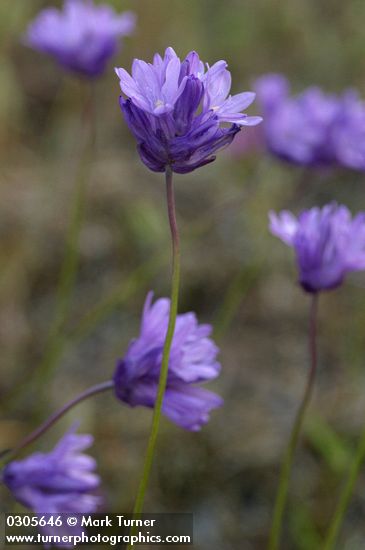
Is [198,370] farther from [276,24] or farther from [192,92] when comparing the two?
[276,24]

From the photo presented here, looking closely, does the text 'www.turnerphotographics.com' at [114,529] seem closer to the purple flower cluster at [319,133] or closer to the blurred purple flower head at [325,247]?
the blurred purple flower head at [325,247]

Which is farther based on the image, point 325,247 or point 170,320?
point 325,247

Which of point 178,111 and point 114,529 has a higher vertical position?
point 178,111

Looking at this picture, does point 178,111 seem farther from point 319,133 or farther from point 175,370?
point 319,133

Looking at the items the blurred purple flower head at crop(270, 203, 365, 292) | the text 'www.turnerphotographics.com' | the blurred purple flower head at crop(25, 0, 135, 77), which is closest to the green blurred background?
the text 'www.turnerphotographics.com'

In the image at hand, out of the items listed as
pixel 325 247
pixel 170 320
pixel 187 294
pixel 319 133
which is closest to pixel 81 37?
pixel 319 133

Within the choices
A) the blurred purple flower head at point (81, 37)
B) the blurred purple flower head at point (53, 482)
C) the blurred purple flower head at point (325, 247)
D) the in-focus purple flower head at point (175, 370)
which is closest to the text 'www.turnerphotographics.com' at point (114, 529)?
the blurred purple flower head at point (53, 482)

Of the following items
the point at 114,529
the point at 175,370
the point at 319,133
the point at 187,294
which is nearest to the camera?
the point at 175,370
